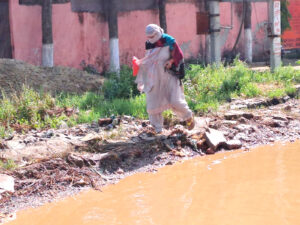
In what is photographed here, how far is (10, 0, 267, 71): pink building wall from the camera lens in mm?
12219

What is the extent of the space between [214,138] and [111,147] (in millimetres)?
1374

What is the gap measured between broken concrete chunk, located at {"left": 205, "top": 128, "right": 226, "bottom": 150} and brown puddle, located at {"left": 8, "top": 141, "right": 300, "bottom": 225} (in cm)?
37

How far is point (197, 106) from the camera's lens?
8.16 meters

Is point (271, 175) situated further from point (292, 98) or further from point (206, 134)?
point (292, 98)

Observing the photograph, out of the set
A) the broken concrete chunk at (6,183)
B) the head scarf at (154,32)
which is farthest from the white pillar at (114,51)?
the broken concrete chunk at (6,183)

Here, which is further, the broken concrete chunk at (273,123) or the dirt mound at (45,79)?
the dirt mound at (45,79)

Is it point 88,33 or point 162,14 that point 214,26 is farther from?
point 88,33

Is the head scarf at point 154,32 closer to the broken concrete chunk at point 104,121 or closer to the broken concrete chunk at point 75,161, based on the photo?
the broken concrete chunk at point 104,121

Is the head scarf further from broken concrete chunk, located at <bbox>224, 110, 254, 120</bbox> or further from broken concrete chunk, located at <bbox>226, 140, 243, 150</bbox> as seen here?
broken concrete chunk, located at <bbox>224, 110, 254, 120</bbox>

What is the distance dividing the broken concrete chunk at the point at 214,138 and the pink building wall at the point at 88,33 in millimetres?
6783

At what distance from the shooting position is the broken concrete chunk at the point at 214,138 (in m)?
6.55

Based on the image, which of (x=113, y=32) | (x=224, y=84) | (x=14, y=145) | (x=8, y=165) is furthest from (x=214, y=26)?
(x=8, y=165)

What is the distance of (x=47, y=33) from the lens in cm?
1223

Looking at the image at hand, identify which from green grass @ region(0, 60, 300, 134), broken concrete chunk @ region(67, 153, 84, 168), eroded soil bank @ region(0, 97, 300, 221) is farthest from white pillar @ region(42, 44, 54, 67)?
broken concrete chunk @ region(67, 153, 84, 168)
